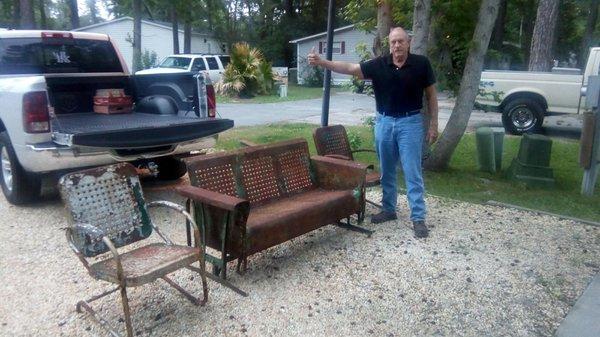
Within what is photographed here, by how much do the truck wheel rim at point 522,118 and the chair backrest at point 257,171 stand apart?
8687mm

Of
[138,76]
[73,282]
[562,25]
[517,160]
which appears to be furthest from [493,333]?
[562,25]

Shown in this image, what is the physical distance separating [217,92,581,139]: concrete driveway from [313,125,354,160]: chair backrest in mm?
6287

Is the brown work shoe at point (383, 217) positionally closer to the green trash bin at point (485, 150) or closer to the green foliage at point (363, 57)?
the green trash bin at point (485, 150)

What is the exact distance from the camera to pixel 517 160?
7.40 meters

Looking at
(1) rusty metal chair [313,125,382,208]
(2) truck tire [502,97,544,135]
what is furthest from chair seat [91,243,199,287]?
(2) truck tire [502,97,544,135]

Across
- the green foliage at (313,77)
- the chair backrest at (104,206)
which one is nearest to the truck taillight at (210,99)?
the chair backrest at (104,206)

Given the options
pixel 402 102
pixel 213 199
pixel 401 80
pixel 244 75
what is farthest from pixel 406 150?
pixel 244 75

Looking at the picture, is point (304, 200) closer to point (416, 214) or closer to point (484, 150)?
point (416, 214)

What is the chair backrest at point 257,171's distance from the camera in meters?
4.18

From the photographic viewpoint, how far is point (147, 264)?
337 centimetres

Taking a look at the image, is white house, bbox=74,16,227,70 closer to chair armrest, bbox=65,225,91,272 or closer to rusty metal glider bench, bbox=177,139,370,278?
rusty metal glider bench, bbox=177,139,370,278

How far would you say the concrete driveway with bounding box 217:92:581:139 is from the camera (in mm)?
13781

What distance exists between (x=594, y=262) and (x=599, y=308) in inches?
37.2

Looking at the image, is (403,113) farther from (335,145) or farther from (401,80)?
(335,145)
